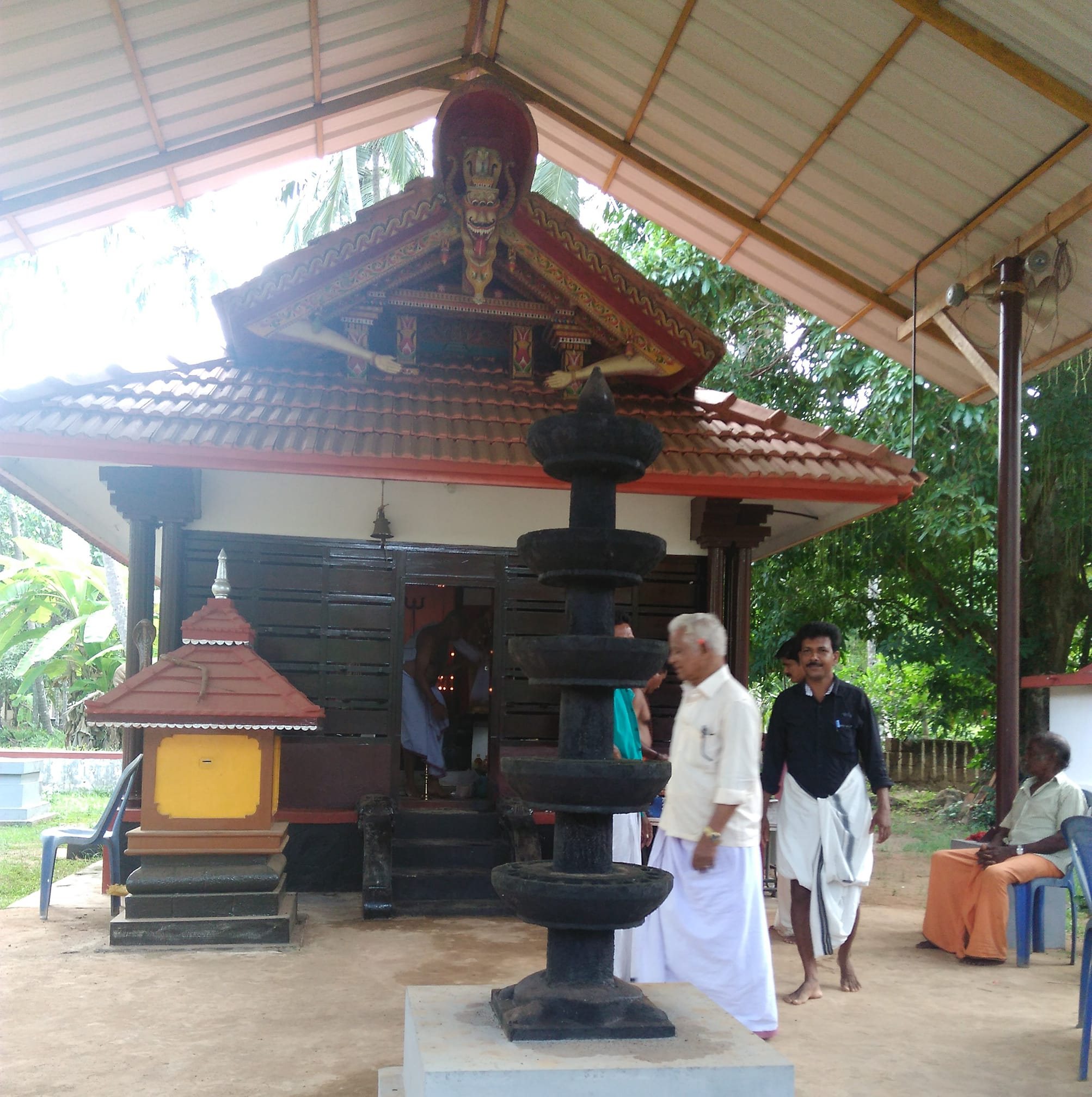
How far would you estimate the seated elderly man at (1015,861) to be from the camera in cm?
586

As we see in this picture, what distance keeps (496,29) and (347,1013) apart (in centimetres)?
706

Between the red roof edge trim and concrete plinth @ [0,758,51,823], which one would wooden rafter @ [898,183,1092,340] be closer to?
the red roof edge trim

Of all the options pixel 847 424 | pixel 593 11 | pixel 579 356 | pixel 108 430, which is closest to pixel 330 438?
pixel 108 430

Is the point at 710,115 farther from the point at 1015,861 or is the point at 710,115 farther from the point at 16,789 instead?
the point at 16,789

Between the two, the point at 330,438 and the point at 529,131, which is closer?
the point at 330,438

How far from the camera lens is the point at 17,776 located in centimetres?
1209

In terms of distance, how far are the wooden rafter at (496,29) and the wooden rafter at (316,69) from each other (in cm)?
136

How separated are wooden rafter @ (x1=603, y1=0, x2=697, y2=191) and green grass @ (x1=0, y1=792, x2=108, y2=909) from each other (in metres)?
7.16

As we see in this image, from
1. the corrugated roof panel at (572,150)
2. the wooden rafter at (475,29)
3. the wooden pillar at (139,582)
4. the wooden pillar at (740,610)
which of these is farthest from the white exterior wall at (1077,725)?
the wooden rafter at (475,29)

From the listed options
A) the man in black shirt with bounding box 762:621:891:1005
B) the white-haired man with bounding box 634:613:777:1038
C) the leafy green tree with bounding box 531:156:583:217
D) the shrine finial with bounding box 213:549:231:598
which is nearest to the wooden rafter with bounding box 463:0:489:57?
the shrine finial with bounding box 213:549:231:598

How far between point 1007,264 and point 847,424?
446cm

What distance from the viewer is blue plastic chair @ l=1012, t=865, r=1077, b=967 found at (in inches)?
231

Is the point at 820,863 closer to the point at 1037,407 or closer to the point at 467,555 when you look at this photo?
the point at 467,555

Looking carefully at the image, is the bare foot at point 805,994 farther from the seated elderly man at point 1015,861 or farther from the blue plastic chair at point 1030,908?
the blue plastic chair at point 1030,908
